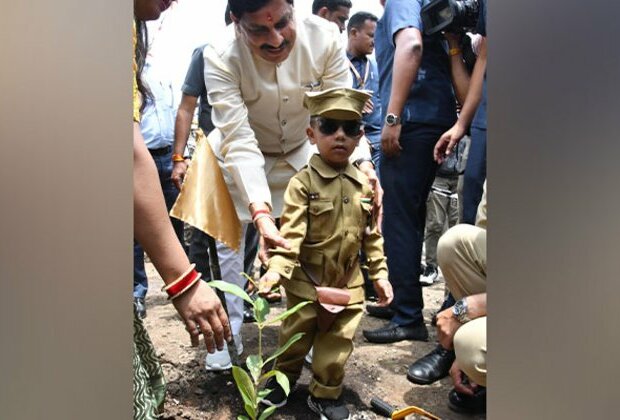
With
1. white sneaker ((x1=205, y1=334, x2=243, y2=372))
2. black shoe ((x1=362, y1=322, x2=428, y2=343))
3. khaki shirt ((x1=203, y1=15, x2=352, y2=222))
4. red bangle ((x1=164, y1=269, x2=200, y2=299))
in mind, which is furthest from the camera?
black shoe ((x1=362, y1=322, x2=428, y2=343))

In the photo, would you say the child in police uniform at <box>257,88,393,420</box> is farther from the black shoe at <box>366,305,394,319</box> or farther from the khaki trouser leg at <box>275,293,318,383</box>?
the black shoe at <box>366,305,394,319</box>

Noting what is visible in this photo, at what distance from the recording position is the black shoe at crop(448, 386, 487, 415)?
190 centimetres

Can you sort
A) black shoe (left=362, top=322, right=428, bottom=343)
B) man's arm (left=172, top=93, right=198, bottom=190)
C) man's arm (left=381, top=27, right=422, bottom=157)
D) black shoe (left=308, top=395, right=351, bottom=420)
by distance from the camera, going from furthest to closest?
man's arm (left=172, top=93, right=198, bottom=190)
black shoe (left=362, top=322, right=428, bottom=343)
man's arm (left=381, top=27, right=422, bottom=157)
black shoe (left=308, top=395, right=351, bottom=420)

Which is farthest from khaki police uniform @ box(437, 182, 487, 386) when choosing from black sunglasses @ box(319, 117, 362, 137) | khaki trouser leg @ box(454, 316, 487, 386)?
black sunglasses @ box(319, 117, 362, 137)

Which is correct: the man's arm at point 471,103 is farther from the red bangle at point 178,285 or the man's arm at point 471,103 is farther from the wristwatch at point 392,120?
the red bangle at point 178,285

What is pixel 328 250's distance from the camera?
202 centimetres

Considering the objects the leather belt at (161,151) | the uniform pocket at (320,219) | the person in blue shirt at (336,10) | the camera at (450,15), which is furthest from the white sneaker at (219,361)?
the person in blue shirt at (336,10)

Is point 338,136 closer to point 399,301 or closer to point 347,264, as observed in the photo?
point 347,264

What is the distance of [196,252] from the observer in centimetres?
290

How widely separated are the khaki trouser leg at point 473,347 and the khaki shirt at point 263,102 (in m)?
0.82

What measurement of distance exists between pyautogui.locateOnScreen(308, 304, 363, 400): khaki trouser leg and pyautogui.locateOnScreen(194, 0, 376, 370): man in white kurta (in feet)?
1.45

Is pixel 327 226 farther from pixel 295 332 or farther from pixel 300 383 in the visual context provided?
pixel 300 383

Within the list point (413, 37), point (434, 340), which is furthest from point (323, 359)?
point (413, 37)

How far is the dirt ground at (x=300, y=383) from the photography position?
200 centimetres
